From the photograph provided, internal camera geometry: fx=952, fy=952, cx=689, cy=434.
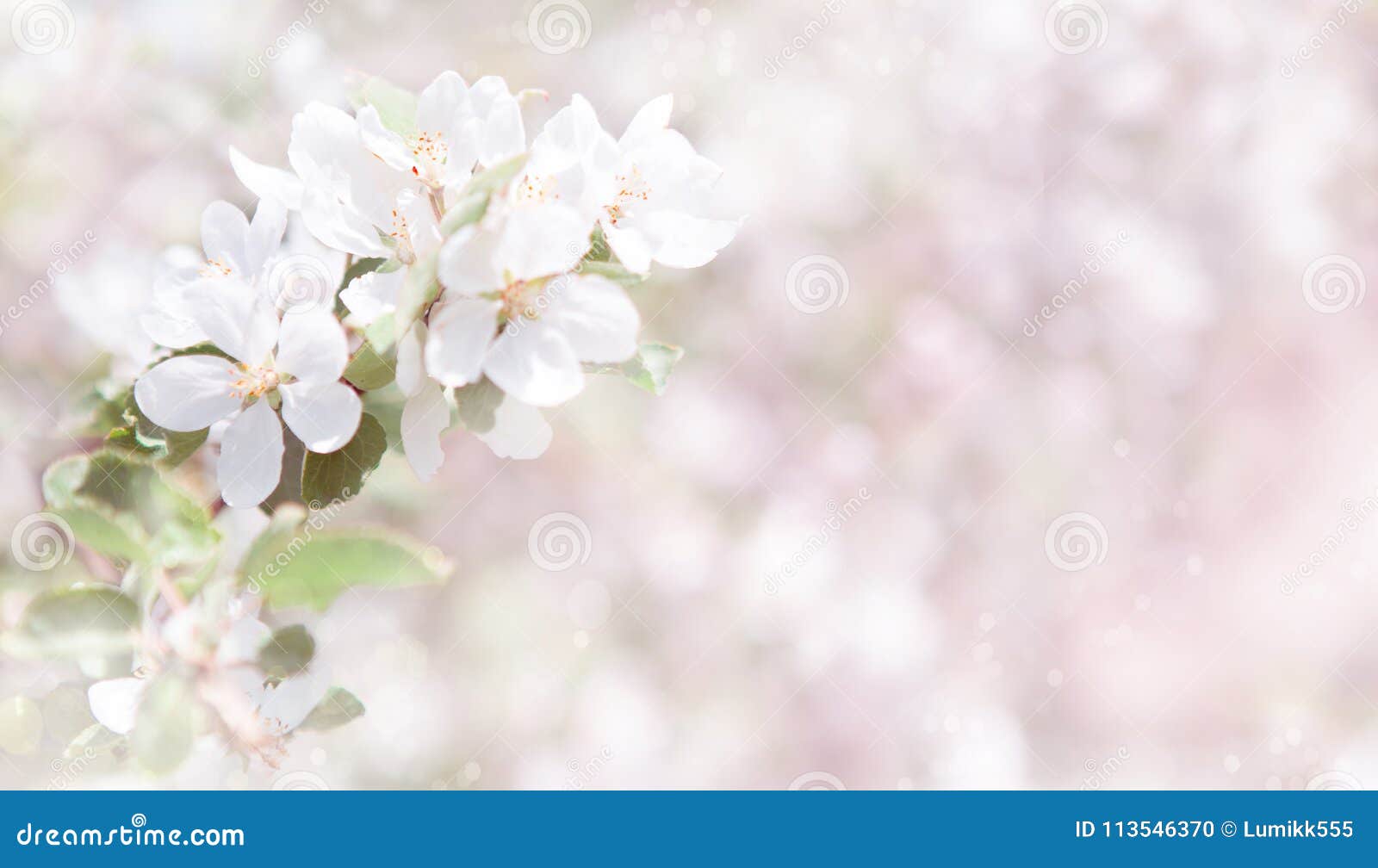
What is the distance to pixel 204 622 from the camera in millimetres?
476

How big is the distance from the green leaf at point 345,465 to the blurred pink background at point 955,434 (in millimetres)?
835

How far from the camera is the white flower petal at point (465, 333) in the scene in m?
0.43

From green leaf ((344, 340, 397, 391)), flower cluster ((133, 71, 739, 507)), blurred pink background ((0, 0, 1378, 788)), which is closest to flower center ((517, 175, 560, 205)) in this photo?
flower cluster ((133, 71, 739, 507))

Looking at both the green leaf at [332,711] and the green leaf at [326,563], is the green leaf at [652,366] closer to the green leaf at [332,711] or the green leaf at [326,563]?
the green leaf at [326,563]

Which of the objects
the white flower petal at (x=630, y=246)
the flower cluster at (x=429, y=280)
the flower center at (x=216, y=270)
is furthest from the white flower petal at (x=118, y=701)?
the white flower petal at (x=630, y=246)

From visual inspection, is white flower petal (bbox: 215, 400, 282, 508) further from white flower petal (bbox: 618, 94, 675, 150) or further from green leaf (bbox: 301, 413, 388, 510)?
white flower petal (bbox: 618, 94, 675, 150)

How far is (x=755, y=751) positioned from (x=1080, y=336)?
0.86m

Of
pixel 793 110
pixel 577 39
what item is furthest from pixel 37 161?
pixel 793 110

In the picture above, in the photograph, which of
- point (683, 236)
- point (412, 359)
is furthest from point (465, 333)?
point (683, 236)

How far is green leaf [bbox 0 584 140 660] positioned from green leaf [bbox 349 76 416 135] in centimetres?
28

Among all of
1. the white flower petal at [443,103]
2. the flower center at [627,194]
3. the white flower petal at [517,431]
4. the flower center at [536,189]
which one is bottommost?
the white flower petal at [517,431]

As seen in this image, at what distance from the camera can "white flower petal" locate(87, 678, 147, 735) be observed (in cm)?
49

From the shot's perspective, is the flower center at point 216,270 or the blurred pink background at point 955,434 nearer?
the flower center at point 216,270
